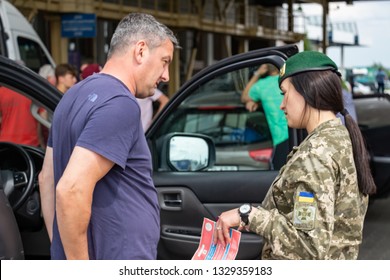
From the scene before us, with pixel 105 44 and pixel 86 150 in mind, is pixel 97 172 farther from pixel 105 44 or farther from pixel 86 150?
pixel 105 44

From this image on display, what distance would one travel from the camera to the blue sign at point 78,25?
18172 millimetres

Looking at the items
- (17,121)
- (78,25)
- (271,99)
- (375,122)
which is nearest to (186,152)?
(271,99)

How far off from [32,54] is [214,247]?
9595 mm

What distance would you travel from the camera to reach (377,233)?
24.3 feet

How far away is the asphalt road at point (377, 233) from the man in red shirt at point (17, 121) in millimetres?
3051

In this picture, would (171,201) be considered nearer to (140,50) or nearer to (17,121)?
(140,50)

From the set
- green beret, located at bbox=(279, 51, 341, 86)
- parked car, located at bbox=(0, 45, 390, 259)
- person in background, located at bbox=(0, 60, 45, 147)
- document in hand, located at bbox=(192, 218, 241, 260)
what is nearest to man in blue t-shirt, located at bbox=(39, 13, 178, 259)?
document in hand, located at bbox=(192, 218, 241, 260)

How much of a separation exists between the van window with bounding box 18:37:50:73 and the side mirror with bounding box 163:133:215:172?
7.15 m

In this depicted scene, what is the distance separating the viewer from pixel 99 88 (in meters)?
2.33

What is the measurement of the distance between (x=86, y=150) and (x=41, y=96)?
4.01 feet

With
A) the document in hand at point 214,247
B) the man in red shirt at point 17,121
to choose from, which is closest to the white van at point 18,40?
the man in red shirt at point 17,121

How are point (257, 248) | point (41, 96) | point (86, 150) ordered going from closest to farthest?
point (86, 150) → point (41, 96) → point (257, 248)

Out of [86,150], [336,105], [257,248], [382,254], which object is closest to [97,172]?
[86,150]

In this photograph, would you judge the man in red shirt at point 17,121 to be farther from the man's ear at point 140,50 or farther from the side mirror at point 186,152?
the man's ear at point 140,50
